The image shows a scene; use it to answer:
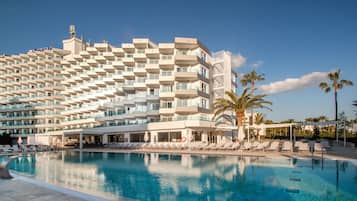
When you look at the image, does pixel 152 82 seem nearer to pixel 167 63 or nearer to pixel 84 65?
pixel 167 63

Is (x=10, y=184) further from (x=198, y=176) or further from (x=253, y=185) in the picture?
(x=253, y=185)

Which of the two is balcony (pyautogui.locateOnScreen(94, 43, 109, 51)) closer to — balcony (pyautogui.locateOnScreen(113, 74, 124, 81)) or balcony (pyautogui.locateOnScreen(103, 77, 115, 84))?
balcony (pyautogui.locateOnScreen(103, 77, 115, 84))

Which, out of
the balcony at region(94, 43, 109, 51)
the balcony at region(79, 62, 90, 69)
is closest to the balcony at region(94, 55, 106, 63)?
the balcony at region(94, 43, 109, 51)

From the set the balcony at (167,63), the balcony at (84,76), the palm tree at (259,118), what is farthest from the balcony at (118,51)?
the palm tree at (259,118)

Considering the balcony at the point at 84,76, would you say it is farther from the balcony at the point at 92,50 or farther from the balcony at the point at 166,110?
the balcony at the point at 166,110

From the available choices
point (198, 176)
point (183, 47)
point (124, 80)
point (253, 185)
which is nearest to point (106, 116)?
point (124, 80)

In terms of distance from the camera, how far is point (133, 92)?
146 feet

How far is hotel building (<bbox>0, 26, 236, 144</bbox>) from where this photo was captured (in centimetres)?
3666

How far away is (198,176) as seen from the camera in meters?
13.2

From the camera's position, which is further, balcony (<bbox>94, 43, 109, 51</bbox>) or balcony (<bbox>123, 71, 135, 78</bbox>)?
balcony (<bbox>94, 43, 109, 51</bbox>)

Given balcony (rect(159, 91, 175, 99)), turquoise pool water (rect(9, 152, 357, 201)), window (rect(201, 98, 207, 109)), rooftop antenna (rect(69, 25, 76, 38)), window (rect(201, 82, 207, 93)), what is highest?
rooftop antenna (rect(69, 25, 76, 38))

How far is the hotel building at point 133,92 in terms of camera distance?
120 feet

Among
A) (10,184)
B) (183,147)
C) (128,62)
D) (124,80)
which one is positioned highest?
(128,62)

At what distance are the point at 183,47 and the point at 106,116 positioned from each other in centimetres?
1945
